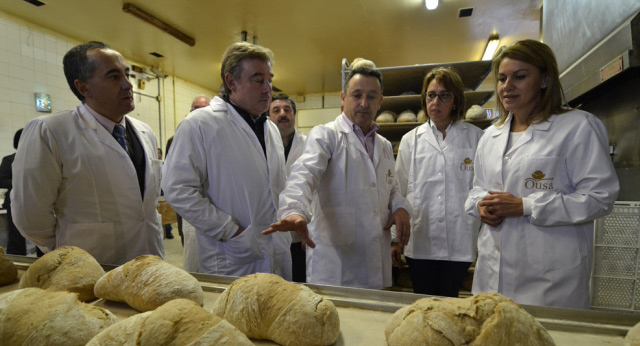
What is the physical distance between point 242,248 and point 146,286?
2.01 feet

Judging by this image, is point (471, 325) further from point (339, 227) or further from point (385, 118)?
point (385, 118)

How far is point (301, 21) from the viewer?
5.14 m

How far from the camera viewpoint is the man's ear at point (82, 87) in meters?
1.64

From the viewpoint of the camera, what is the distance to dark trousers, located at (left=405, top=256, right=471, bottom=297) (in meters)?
2.02

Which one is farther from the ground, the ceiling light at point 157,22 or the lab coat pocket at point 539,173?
the ceiling light at point 157,22

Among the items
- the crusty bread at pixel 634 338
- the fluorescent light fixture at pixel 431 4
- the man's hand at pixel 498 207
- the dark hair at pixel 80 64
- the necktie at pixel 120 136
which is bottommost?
the crusty bread at pixel 634 338

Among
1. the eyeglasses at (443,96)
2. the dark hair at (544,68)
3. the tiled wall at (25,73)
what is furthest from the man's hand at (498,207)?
the tiled wall at (25,73)

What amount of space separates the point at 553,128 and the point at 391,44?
532 cm

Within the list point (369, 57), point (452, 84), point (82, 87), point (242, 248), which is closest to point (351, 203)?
point (242, 248)

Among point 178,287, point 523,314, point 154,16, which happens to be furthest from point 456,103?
point 154,16

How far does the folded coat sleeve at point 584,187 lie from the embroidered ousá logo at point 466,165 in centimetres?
74

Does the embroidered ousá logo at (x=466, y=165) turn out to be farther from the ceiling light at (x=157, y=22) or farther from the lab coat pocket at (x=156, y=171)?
the ceiling light at (x=157, y=22)

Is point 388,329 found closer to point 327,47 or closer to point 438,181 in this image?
point 438,181

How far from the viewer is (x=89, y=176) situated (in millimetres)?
1539
